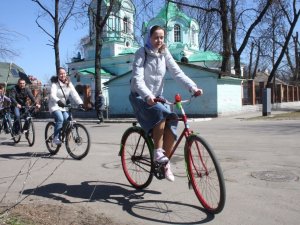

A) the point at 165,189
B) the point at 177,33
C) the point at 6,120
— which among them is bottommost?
the point at 165,189

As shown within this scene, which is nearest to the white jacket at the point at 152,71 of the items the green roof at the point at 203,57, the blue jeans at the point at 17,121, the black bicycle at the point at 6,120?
the blue jeans at the point at 17,121

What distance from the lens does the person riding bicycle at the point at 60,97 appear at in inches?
345

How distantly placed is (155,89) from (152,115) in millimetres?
407

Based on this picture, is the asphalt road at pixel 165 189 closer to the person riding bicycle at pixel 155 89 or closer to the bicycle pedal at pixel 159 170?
the bicycle pedal at pixel 159 170

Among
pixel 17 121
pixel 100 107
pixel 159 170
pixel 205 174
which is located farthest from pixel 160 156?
pixel 100 107

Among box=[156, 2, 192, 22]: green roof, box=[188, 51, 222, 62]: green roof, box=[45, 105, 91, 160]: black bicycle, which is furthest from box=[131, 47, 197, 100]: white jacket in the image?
box=[188, 51, 222, 62]: green roof

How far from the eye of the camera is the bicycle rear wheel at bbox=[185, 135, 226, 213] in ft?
14.1

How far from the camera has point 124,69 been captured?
155 ft

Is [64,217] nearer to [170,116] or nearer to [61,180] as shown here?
[170,116]

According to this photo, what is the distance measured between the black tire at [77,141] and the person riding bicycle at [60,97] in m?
0.27

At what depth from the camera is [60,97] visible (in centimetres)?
895

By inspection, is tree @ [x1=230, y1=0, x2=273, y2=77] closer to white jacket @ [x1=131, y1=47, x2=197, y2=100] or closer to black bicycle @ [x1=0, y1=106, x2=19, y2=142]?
black bicycle @ [x1=0, y1=106, x2=19, y2=142]

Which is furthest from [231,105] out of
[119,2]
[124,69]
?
[124,69]

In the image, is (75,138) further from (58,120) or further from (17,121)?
(17,121)
